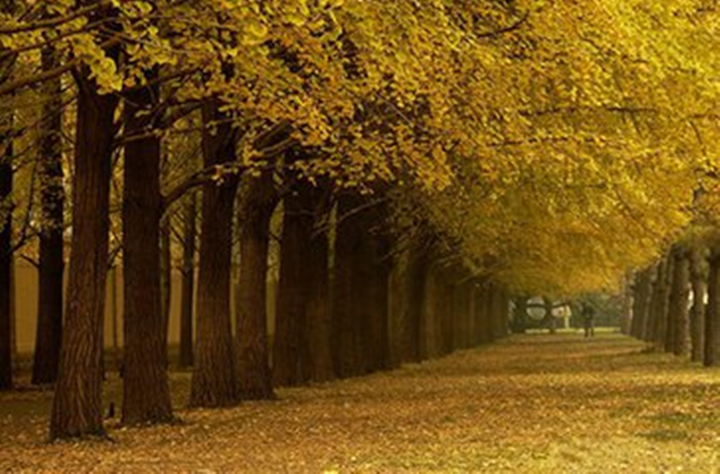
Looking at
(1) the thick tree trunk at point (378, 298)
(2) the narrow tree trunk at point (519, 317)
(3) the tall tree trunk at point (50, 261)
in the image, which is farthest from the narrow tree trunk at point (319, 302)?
(2) the narrow tree trunk at point (519, 317)

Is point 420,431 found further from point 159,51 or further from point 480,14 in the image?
point 159,51

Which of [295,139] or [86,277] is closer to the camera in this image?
[86,277]

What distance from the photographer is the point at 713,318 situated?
144 ft

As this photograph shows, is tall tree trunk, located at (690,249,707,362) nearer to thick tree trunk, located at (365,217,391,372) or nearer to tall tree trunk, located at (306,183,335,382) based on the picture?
thick tree trunk, located at (365,217,391,372)

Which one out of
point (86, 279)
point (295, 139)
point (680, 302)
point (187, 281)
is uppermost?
point (295, 139)

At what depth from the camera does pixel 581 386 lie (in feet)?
112

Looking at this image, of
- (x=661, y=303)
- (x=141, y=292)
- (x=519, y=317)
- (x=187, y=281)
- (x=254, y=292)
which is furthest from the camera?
(x=519, y=317)

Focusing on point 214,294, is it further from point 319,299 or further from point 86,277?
point 319,299

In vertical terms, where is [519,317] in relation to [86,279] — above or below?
above

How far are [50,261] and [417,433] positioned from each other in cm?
1890

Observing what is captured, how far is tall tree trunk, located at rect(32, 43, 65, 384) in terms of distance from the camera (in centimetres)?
3634

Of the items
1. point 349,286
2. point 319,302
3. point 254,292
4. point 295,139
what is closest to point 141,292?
point 295,139

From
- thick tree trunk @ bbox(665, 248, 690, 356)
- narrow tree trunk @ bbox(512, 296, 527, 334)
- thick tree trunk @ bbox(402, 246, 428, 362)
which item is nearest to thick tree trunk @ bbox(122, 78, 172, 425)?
thick tree trunk @ bbox(665, 248, 690, 356)

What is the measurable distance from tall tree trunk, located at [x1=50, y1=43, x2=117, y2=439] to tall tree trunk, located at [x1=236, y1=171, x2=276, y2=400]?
866 cm
